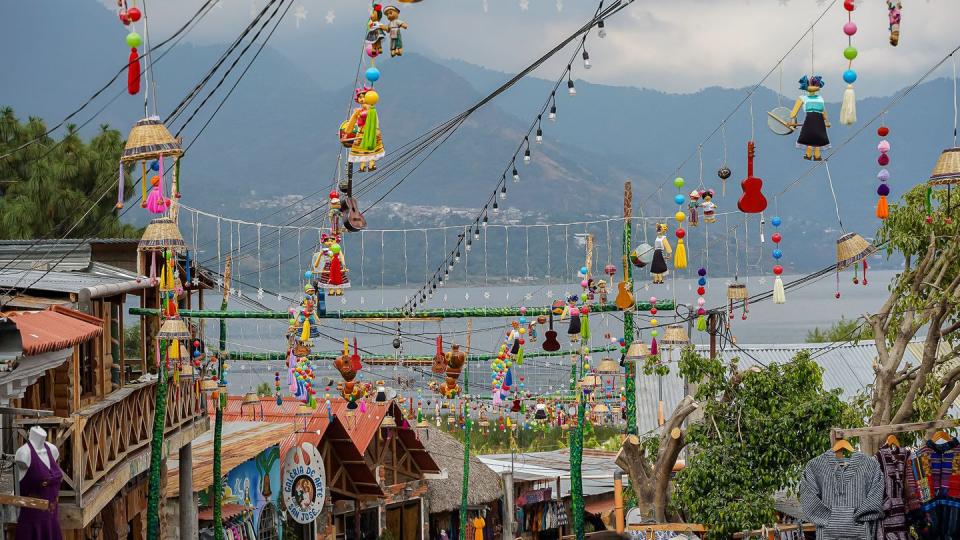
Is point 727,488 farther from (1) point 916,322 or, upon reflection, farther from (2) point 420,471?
(2) point 420,471

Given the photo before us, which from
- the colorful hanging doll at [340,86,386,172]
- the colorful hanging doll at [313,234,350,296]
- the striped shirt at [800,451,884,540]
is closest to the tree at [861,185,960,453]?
the striped shirt at [800,451,884,540]

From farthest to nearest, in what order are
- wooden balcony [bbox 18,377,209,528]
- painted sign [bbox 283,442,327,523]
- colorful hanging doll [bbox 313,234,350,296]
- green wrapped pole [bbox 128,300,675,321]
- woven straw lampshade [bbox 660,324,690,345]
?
painted sign [bbox 283,442,327,523] → woven straw lampshade [bbox 660,324,690,345] → green wrapped pole [bbox 128,300,675,321] → colorful hanging doll [bbox 313,234,350,296] → wooden balcony [bbox 18,377,209,528]

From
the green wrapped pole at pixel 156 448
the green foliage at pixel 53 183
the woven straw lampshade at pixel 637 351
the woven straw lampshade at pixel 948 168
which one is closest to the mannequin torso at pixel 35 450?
the green wrapped pole at pixel 156 448

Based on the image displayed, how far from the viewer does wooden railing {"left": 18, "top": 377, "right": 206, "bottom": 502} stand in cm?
1275

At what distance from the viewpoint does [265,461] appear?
78.9 feet

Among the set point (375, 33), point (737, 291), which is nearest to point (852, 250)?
point (737, 291)

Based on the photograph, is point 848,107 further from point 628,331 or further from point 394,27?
point 628,331

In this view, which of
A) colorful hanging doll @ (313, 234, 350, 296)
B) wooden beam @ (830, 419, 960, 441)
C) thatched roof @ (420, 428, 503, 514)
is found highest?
colorful hanging doll @ (313, 234, 350, 296)

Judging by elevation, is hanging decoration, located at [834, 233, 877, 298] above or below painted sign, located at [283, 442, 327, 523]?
above

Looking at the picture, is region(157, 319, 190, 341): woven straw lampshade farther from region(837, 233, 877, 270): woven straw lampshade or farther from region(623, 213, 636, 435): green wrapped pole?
region(837, 233, 877, 270): woven straw lampshade

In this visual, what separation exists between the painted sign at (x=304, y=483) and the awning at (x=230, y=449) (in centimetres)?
57

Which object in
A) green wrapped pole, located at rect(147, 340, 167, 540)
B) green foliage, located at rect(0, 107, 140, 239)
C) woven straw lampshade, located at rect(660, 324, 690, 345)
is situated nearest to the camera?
green wrapped pole, located at rect(147, 340, 167, 540)

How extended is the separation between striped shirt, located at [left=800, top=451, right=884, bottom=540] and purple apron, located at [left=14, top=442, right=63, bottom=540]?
276 inches

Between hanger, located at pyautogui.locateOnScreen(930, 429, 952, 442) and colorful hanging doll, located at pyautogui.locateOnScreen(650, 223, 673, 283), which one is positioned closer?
hanger, located at pyautogui.locateOnScreen(930, 429, 952, 442)
